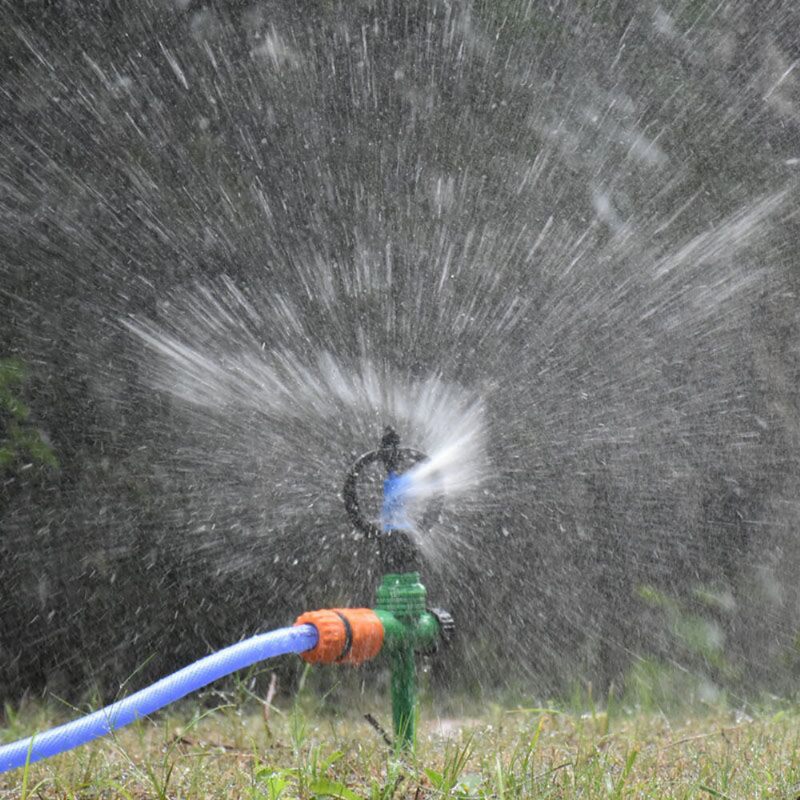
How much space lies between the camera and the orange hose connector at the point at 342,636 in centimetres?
144

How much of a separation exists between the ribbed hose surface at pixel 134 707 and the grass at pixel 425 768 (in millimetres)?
41

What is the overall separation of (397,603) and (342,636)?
0.13 metres

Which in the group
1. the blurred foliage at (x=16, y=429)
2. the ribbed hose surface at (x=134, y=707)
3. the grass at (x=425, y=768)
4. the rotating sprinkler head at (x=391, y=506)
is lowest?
the grass at (x=425, y=768)

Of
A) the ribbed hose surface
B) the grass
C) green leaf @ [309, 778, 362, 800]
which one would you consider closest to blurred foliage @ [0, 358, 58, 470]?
the grass

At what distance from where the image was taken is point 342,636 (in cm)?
144

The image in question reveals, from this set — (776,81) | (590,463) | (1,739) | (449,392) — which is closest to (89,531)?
(1,739)

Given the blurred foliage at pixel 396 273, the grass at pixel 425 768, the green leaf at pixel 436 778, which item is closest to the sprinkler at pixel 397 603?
the grass at pixel 425 768

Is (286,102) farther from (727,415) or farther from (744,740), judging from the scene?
(744,740)

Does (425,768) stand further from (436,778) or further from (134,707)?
(134,707)

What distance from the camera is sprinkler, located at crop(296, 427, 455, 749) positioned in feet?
4.87

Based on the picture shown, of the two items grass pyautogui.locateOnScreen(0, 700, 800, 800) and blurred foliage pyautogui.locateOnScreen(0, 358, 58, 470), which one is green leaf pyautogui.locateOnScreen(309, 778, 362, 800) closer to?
grass pyautogui.locateOnScreen(0, 700, 800, 800)

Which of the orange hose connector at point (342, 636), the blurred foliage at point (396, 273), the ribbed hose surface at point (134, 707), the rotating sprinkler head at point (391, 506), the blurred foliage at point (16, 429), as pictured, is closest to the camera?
the ribbed hose surface at point (134, 707)

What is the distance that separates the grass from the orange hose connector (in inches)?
3.9

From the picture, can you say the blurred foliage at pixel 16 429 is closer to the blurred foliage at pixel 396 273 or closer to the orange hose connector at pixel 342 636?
the blurred foliage at pixel 396 273
